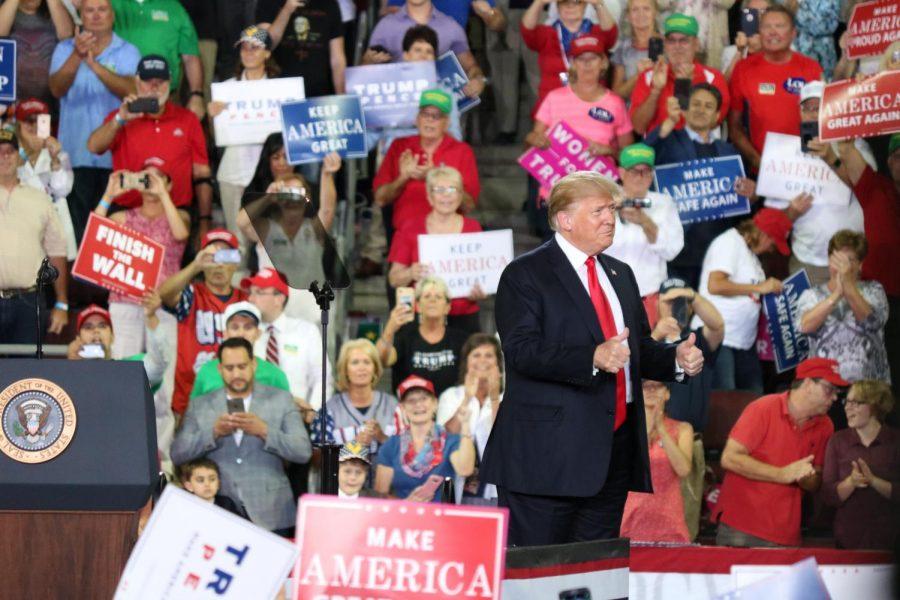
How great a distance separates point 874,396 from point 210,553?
4845 mm

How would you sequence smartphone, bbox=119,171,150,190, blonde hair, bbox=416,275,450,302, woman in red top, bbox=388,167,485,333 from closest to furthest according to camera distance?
blonde hair, bbox=416,275,450,302 < woman in red top, bbox=388,167,485,333 < smartphone, bbox=119,171,150,190

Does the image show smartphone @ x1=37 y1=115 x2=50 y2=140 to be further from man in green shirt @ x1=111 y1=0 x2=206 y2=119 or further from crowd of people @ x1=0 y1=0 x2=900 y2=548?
man in green shirt @ x1=111 y1=0 x2=206 y2=119

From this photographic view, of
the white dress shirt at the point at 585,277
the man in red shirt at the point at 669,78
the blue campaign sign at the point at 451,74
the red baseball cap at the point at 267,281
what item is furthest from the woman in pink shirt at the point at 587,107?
the white dress shirt at the point at 585,277

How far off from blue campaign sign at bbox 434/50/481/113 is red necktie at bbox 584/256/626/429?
208 inches

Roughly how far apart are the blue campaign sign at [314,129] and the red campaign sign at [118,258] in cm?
120

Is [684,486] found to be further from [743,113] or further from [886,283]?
[743,113]

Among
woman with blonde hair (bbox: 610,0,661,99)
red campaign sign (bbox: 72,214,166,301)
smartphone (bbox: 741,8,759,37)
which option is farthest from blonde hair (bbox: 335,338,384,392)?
smartphone (bbox: 741,8,759,37)

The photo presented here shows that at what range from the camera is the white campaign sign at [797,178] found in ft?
32.1

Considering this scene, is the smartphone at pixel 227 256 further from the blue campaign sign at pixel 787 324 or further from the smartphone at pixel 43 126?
the blue campaign sign at pixel 787 324

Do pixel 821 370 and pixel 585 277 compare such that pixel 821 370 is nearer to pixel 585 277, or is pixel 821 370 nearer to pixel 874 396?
pixel 874 396

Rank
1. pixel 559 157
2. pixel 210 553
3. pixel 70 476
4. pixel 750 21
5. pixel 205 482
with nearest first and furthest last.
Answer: pixel 210 553 → pixel 70 476 → pixel 205 482 → pixel 559 157 → pixel 750 21

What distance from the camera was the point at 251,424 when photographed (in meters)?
7.96

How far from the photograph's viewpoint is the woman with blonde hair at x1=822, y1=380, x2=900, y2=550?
784 cm

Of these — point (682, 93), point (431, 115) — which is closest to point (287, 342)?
point (431, 115)
